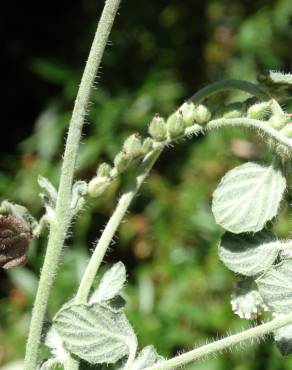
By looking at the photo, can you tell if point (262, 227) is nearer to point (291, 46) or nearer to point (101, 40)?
point (101, 40)

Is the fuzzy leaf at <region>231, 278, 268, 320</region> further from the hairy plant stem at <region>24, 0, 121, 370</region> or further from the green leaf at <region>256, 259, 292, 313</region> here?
the hairy plant stem at <region>24, 0, 121, 370</region>

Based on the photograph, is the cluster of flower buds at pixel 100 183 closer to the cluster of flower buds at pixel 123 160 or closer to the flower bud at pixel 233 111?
the cluster of flower buds at pixel 123 160

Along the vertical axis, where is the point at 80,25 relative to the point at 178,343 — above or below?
above

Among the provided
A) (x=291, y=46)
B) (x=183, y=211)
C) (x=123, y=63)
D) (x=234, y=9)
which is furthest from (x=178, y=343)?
(x=234, y=9)

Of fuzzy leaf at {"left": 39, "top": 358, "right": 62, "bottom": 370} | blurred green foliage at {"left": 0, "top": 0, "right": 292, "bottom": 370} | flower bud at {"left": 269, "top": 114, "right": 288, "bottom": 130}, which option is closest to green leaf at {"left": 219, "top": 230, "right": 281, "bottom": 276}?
flower bud at {"left": 269, "top": 114, "right": 288, "bottom": 130}

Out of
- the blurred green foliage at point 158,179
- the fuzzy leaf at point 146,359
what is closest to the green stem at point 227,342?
the fuzzy leaf at point 146,359

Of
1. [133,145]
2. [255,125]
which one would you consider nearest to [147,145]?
[133,145]
